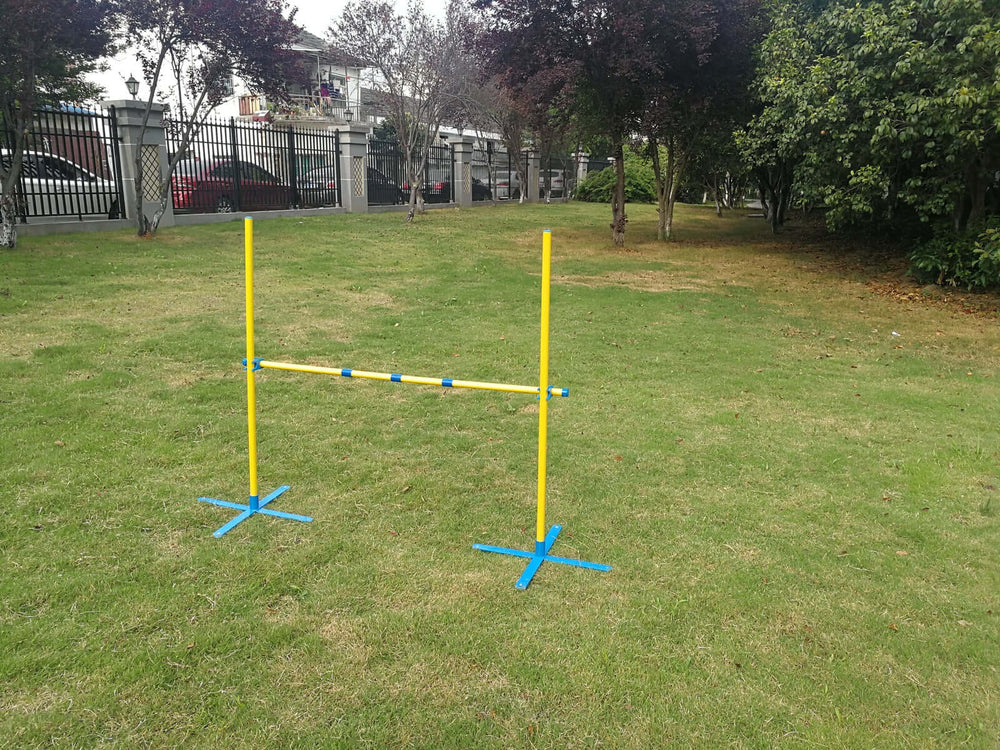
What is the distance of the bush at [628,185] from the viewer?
119ft

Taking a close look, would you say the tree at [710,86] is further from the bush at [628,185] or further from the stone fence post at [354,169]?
the bush at [628,185]

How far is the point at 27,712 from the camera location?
8.74 ft

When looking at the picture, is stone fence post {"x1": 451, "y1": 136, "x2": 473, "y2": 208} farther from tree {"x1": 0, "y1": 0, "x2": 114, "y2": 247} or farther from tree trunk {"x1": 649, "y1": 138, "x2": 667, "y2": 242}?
tree {"x1": 0, "y1": 0, "x2": 114, "y2": 247}

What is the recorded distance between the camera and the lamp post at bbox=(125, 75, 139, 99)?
16.0m

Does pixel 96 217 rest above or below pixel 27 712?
above

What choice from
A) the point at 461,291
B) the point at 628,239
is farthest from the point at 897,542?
the point at 628,239

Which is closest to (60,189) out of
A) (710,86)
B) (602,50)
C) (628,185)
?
(602,50)

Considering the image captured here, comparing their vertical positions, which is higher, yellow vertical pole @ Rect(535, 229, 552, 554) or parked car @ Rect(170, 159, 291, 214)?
parked car @ Rect(170, 159, 291, 214)

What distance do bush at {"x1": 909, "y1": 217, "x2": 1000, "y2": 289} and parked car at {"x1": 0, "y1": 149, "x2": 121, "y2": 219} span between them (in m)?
16.3

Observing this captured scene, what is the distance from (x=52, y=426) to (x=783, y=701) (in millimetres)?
5057

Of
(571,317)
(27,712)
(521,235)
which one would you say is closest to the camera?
(27,712)

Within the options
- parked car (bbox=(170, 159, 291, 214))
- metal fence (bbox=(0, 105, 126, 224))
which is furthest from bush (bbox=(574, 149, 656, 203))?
metal fence (bbox=(0, 105, 126, 224))

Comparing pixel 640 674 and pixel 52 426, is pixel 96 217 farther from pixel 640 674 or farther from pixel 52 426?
pixel 640 674

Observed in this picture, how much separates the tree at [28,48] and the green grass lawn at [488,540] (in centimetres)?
504
